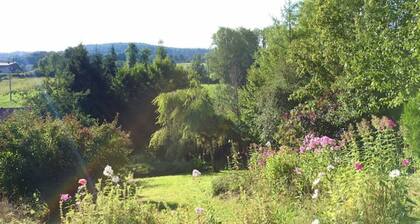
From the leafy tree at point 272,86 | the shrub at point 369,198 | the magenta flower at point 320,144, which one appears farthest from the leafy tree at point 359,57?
the shrub at point 369,198

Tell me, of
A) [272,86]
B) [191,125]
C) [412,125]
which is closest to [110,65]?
[191,125]

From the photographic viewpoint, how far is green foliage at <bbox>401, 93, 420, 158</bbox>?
979 cm

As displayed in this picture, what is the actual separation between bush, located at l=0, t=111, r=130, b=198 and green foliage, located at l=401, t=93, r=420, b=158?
6974 mm

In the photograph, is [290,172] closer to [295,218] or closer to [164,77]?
[295,218]

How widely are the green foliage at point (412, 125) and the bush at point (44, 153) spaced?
697 cm

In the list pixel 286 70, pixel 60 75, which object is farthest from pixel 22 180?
pixel 60 75

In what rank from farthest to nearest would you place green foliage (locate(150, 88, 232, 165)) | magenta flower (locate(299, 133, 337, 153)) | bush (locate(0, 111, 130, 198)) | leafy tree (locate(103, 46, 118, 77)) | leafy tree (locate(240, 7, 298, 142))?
leafy tree (locate(103, 46, 118, 77)), green foliage (locate(150, 88, 232, 165)), leafy tree (locate(240, 7, 298, 142)), bush (locate(0, 111, 130, 198)), magenta flower (locate(299, 133, 337, 153))

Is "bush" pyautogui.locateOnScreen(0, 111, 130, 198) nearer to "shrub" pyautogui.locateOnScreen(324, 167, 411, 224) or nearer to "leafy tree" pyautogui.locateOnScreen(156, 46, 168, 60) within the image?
"shrub" pyautogui.locateOnScreen(324, 167, 411, 224)

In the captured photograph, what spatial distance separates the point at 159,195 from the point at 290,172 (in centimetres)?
492

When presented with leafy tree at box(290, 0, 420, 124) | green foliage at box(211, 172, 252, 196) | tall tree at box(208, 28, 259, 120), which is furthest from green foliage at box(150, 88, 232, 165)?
tall tree at box(208, 28, 259, 120)

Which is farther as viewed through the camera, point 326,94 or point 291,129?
point 326,94

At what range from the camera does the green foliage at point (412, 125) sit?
32.1 ft

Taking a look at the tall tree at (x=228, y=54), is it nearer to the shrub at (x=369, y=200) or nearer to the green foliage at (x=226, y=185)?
the green foliage at (x=226, y=185)

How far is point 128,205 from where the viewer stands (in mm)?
4262
